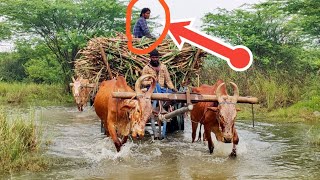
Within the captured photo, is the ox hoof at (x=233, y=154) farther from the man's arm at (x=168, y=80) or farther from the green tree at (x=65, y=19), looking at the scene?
the green tree at (x=65, y=19)

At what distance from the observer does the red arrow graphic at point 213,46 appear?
8.78m

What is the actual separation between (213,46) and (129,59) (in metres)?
1.73

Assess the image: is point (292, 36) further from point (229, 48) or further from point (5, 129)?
point (5, 129)

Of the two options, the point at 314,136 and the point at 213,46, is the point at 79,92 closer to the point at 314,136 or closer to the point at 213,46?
the point at 213,46

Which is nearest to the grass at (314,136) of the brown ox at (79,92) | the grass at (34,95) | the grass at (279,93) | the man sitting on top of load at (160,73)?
the grass at (279,93)

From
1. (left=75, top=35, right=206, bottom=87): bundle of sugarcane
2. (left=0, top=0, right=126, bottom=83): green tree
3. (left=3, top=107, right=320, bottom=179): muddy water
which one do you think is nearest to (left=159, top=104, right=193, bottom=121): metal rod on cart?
(left=3, top=107, right=320, bottom=179): muddy water

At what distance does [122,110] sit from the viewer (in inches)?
317

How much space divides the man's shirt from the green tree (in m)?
9.88

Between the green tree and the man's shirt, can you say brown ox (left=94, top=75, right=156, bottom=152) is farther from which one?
the green tree

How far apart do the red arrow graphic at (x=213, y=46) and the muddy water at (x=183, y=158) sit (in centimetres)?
157

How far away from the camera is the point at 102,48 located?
9602 millimetres

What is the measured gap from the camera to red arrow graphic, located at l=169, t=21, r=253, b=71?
878cm

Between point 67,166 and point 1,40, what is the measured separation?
17.6 metres

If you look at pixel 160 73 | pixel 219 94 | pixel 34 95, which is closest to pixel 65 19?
pixel 34 95
